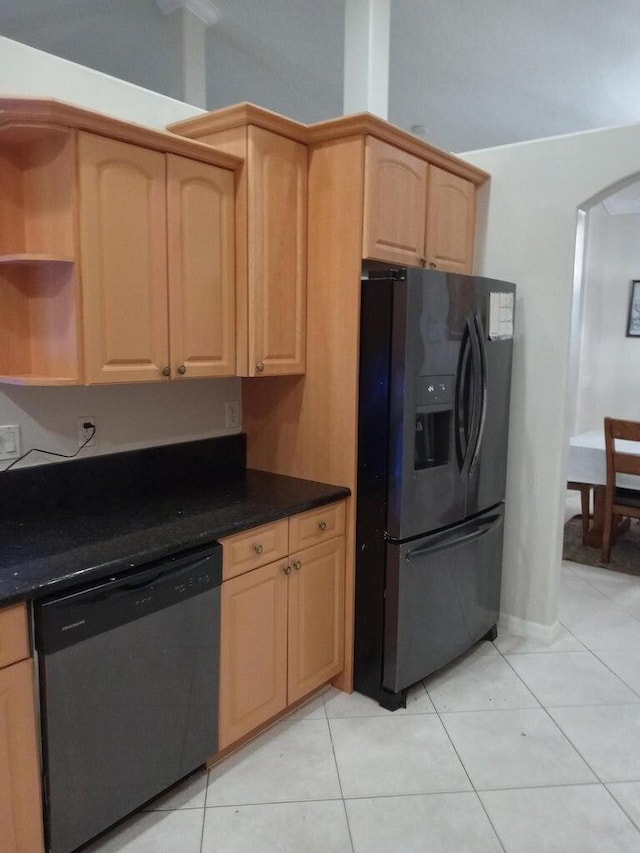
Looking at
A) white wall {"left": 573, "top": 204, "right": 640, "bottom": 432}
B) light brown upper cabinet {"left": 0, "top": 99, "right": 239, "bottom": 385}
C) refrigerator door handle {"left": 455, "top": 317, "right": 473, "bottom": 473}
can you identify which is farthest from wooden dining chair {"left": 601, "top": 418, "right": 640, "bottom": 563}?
light brown upper cabinet {"left": 0, "top": 99, "right": 239, "bottom": 385}

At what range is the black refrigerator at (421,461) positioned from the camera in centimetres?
226

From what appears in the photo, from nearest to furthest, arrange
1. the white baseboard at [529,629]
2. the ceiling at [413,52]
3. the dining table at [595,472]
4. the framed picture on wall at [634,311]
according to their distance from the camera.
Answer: the white baseboard at [529,629], the ceiling at [413,52], the dining table at [595,472], the framed picture on wall at [634,311]

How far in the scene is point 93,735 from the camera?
1.64 m

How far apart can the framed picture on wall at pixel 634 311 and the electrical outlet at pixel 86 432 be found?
536cm

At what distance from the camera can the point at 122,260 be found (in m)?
1.90

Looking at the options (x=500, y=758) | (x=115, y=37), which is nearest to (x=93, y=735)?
(x=500, y=758)

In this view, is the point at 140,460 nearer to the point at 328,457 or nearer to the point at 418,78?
the point at 328,457

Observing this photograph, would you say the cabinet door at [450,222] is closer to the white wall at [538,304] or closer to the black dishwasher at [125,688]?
the white wall at [538,304]

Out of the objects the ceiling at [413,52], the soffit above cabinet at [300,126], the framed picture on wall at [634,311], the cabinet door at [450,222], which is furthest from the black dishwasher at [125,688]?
the framed picture on wall at [634,311]

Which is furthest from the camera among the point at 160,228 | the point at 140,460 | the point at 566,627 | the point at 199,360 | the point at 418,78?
the point at 418,78

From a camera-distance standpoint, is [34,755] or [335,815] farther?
[335,815]

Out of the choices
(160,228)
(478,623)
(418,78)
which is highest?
(418,78)

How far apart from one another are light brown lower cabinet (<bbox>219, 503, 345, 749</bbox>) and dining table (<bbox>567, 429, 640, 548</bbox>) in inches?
85.8

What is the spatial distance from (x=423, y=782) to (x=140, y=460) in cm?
151
